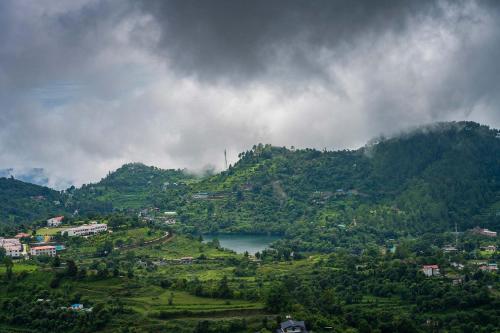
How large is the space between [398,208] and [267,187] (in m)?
17.7

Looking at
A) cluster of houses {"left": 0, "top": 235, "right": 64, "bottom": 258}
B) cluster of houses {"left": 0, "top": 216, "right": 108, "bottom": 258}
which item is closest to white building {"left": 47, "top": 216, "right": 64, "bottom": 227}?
cluster of houses {"left": 0, "top": 216, "right": 108, "bottom": 258}

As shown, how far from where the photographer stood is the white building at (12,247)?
151ft

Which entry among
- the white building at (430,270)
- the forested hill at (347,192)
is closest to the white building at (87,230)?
the forested hill at (347,192)

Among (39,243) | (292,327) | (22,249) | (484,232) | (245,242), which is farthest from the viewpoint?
(245,242)

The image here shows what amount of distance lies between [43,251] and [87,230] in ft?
21.0

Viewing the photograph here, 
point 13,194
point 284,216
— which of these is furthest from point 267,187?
point 13,194

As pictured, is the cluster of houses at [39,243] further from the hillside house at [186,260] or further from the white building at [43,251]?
the hillside house at [186,260]

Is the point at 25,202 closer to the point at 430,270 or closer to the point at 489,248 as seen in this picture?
the point at 489,248

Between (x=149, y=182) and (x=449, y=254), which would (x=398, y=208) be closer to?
(x=449, y=254)

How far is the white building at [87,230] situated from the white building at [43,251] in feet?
13.1

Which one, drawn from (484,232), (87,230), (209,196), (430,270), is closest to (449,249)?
(484,232)

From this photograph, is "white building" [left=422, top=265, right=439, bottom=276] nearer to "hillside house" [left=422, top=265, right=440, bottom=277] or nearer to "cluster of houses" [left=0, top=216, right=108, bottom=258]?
"hillside house" [left=422, top=265, right=440, bottom=277]

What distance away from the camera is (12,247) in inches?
1837

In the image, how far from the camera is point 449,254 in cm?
4819
